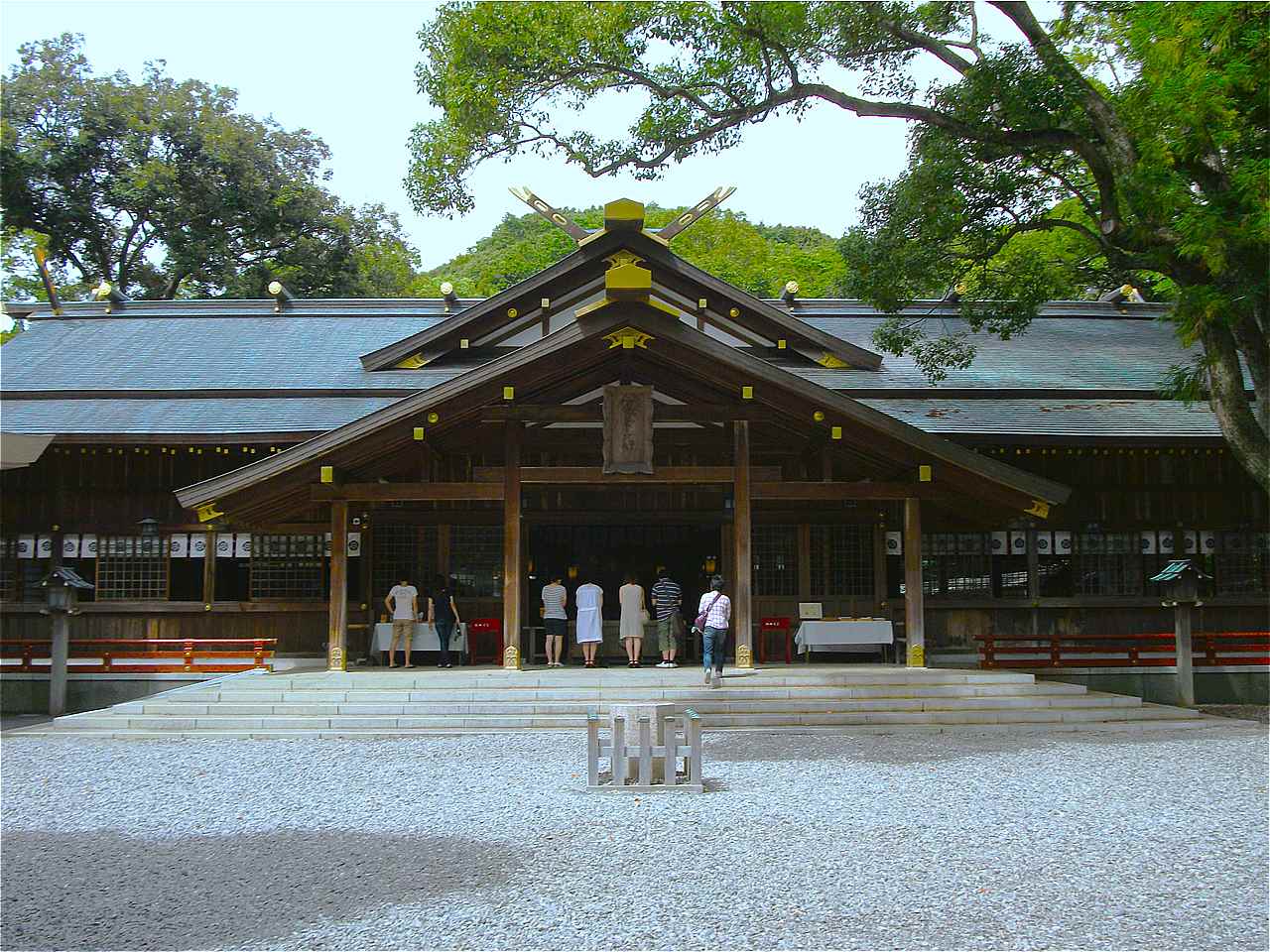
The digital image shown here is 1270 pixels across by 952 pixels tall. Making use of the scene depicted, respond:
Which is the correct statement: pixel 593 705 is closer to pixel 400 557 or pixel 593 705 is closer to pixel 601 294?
pixel 400 557

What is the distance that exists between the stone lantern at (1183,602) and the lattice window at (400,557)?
10.8 metres

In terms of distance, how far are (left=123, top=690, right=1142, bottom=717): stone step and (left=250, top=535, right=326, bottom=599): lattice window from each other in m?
4.32

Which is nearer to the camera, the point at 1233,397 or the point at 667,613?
the point at 1233,397

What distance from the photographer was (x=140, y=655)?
16.2m

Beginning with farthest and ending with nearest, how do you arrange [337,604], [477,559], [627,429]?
[477,559] < [337,604] < [627,429]

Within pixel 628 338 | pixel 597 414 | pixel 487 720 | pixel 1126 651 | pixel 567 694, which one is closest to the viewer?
pixel 487 720

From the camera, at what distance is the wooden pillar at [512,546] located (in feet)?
46.2

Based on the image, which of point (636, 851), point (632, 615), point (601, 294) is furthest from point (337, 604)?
point (636, 851)

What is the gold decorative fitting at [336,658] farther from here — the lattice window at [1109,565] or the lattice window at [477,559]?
the lattice window at [1109,565]

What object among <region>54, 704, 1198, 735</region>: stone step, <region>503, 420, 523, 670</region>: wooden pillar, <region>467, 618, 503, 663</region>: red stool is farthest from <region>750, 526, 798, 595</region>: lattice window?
<region>54, 704, 1198, 735</region>: stone step

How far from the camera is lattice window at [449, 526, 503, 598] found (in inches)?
687

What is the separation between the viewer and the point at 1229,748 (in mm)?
11438

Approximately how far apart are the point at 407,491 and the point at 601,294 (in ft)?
19.3

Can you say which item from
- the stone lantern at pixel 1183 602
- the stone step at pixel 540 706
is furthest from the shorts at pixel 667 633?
the stone lantern at pixel 1183 602
